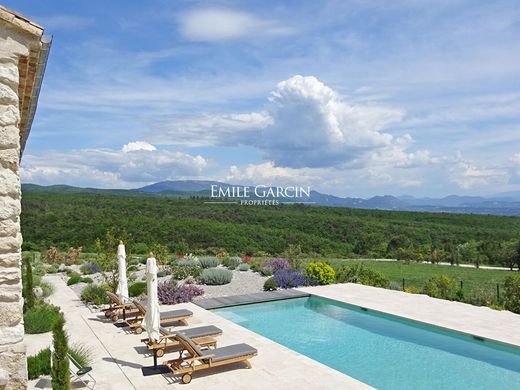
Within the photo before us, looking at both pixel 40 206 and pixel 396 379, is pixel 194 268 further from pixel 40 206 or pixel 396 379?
pixel 40 206

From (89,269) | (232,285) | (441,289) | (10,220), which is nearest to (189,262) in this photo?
(232,285)

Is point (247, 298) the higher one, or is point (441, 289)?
point (441, 289)

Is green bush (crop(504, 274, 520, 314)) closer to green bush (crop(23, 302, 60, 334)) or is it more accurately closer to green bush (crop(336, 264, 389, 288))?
green bush (crop(336, 264, 389, 288))

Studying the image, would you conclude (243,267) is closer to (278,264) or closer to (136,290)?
(278,264)

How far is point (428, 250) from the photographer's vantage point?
36344 millimetres

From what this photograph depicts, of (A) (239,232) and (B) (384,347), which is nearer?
(B) (384,347)

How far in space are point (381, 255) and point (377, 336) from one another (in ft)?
88.6

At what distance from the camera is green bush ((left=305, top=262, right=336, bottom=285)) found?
17.7 metres

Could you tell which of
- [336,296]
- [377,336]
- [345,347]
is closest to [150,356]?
[345,347]

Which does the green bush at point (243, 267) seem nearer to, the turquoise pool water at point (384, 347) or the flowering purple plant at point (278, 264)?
the flowering purple plant at point (278, 264)

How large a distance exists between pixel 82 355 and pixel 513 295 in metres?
12.2

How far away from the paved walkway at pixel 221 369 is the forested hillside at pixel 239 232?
2009cm

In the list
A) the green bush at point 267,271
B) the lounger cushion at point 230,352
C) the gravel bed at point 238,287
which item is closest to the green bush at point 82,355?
the lounger cushion at point 230,352

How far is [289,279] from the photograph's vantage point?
17297 millimetres
